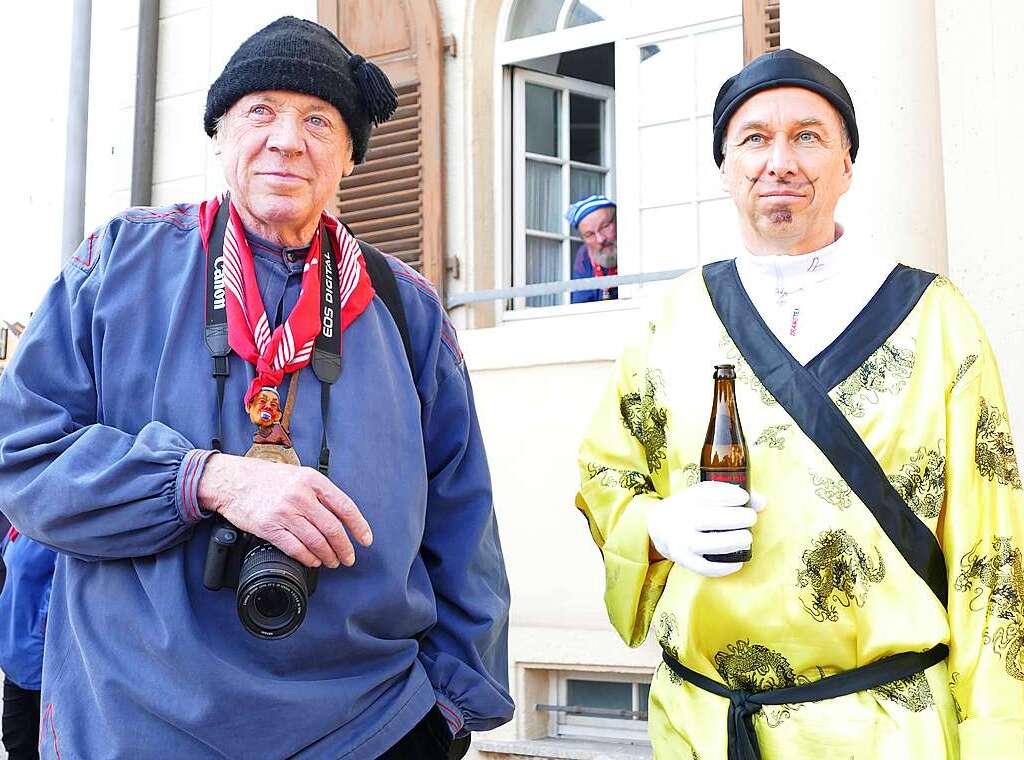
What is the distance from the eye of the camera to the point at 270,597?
209cm

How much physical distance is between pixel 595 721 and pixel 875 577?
116 inches

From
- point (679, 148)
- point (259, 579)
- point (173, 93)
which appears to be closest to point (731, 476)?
point (259, 579)

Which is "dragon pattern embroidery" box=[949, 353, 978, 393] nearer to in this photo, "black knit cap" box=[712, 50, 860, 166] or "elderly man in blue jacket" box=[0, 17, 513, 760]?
"black knit cap" box=[712, 50, 860, 166]

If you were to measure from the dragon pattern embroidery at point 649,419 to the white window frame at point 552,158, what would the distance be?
10.0 feet

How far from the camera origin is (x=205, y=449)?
2.25 metres

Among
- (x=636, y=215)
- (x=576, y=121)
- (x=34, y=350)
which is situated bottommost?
(x=34, y=350)

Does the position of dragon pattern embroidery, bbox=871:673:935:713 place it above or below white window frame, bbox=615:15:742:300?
below

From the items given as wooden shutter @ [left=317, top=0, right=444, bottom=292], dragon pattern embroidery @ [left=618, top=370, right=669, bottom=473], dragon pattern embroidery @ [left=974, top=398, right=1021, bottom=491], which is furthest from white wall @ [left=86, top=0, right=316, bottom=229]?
dragon pattern embroidery @ [left=974, top=398, right=1021, bottom=491]

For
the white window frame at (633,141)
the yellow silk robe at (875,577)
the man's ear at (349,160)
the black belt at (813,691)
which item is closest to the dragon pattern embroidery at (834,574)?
the yellow silk robe at (875,577)

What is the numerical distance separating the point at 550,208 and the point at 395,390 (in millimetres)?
3630

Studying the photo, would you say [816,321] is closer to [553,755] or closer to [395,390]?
[395,390]

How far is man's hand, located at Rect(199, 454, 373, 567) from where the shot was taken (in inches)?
84.1

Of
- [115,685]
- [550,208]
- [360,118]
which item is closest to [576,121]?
[550,208]

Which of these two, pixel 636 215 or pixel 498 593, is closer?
pixel 498 593
